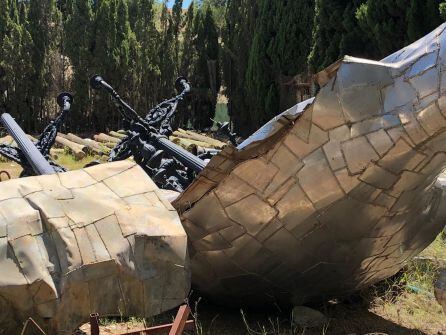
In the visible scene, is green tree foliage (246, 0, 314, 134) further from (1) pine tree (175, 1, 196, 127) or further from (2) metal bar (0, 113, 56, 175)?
(2) metal bar (0, 113, 56, 175)

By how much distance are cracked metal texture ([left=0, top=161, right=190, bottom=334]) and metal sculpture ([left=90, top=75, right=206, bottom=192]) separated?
210cm

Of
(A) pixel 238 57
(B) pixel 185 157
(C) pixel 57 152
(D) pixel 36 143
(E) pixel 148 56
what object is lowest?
(C) pixel 57 152

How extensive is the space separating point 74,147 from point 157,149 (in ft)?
24.7

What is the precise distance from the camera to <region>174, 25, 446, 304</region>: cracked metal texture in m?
2.57

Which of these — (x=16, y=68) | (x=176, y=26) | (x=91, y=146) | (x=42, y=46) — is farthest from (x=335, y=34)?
(x=16, y=68)

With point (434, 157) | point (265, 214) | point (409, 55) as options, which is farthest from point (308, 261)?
point (409, 55)

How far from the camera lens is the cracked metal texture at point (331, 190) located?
2.57 m

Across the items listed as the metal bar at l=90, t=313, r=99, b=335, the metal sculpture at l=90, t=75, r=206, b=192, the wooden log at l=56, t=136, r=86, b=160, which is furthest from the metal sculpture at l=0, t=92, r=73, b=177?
the wooden log at l=56, t=136, r=86, b=160

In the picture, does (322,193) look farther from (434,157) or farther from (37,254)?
(37,254)

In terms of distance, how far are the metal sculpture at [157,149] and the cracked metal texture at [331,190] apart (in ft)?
5.91

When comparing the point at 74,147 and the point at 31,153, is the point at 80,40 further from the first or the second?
the point at 31,153

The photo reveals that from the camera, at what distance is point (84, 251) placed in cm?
255

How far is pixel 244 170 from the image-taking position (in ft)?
9.66

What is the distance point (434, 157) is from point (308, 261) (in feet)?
2.73
